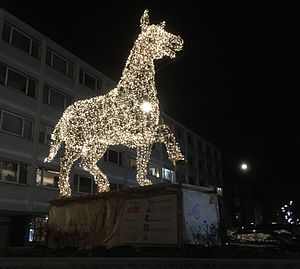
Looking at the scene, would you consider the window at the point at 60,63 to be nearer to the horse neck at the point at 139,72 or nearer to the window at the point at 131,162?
the window at the point at 131,162

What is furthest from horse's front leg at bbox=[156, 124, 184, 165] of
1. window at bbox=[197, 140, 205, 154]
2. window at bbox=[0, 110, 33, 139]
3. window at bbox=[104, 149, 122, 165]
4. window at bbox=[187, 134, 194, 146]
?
window at bbox=[197, 140, 205, 154]

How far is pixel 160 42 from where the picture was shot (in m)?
14.2

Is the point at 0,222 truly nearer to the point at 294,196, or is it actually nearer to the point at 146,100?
the point at 146,100

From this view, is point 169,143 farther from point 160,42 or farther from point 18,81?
point 18,81

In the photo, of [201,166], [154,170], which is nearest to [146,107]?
[154,170]

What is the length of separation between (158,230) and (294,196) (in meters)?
47.7

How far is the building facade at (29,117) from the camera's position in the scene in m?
26.7

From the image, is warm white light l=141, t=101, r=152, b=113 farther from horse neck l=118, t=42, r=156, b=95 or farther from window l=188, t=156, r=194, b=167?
window l=188, t=156, r=194, b=167

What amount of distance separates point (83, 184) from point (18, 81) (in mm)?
9137

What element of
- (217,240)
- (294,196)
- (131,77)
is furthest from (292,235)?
(294,196)

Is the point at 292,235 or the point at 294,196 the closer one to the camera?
the point at 292,235

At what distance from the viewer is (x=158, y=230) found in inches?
402

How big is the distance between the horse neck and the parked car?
19.5 feet

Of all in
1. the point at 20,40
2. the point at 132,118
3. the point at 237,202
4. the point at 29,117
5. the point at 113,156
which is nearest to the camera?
the point at 132,118
